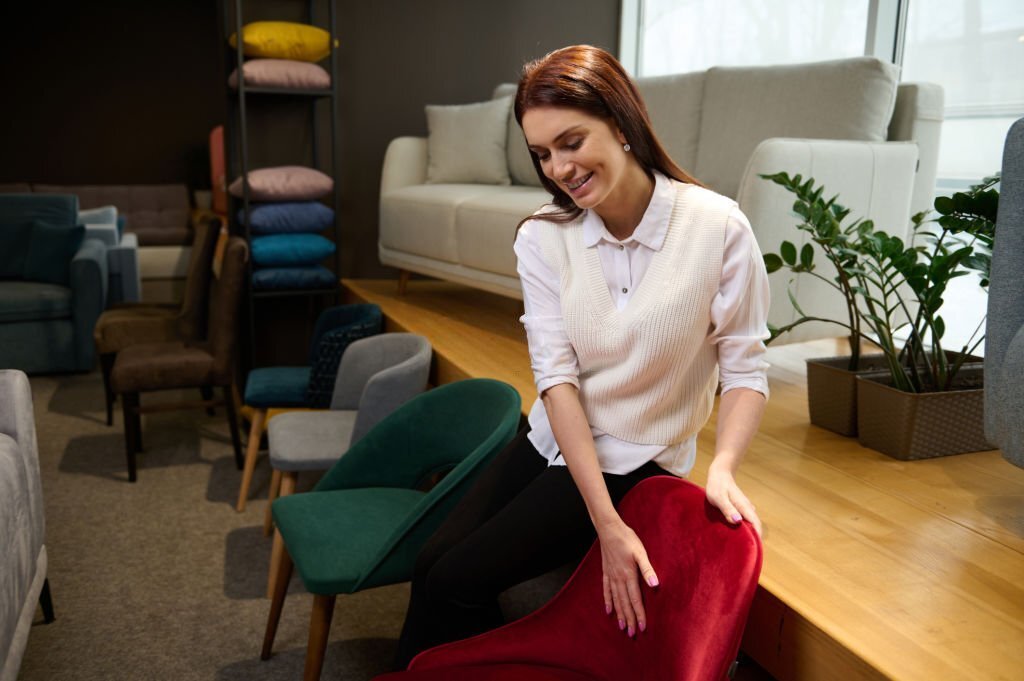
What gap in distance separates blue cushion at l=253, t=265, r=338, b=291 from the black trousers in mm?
2423

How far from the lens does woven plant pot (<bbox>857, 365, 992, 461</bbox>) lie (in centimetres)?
193

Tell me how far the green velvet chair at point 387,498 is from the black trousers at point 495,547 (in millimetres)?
114

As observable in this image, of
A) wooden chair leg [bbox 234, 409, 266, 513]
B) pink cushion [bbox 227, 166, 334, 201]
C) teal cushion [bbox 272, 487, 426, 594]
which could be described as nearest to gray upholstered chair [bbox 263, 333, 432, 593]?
wooden chair leg [bbox 234, 409, 266, 513]

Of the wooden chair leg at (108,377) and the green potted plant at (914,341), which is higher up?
the green potted plant at (914,341)

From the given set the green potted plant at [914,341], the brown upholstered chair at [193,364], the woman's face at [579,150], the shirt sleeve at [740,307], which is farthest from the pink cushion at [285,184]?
the shirt sleeve at [740,307]

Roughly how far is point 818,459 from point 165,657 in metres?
1.58

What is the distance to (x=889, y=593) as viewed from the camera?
1.33 meters

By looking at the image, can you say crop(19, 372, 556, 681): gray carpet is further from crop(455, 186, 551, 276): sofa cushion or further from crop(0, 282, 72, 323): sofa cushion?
crop(0, 282, 72, 323): sofa cushion

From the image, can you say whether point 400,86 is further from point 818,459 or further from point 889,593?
point 889,593

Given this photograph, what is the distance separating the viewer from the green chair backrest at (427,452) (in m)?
1.62

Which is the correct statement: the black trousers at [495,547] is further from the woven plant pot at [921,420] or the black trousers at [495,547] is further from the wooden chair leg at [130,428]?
the wooden chair leg at [130,428]

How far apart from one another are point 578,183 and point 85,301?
4.16 m

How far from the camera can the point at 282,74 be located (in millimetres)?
3584

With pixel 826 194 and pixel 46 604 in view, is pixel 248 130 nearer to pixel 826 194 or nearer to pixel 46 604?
pixel 46 604
